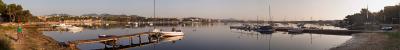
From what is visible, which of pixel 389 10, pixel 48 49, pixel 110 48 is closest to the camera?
pixel 48 49

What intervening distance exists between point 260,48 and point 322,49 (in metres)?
6.01

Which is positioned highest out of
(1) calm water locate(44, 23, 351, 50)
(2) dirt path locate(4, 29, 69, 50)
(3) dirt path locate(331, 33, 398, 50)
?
(2) dirt path locate(4, 29, 69, 50)

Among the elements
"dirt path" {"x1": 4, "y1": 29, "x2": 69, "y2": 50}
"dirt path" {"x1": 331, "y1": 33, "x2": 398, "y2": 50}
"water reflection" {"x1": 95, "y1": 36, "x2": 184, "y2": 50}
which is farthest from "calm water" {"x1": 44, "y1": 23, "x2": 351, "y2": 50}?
"dirt path" {"x1": 4, "y1": 29, "x2": 69, "y2": 50}

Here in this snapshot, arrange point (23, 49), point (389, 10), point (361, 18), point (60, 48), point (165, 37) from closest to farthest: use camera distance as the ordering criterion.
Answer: point (23, 49), point (60, 48), point (165, 37), point (389, 10), point (361, 18)

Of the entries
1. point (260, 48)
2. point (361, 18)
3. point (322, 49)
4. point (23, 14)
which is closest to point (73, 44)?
point (260, 48)

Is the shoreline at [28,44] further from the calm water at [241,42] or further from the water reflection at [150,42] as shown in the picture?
the water reflection at [150,42]

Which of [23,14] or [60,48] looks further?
[23,14]

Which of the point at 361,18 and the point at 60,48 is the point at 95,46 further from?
the point at 361,18

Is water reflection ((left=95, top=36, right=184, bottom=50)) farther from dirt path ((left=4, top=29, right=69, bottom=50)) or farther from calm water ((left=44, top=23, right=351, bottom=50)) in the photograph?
dirt path ((left=4, top=29, right=69, bottom=50))

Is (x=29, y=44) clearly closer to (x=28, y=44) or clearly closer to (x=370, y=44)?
(x=28, y=44)

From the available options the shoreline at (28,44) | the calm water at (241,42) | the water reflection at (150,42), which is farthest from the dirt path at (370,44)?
the shoreline at (28,44)

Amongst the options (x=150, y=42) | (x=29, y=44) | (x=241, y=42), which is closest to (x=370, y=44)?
(x=241, y=42)

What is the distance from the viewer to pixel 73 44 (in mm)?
37625

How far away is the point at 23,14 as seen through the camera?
10350 cm
